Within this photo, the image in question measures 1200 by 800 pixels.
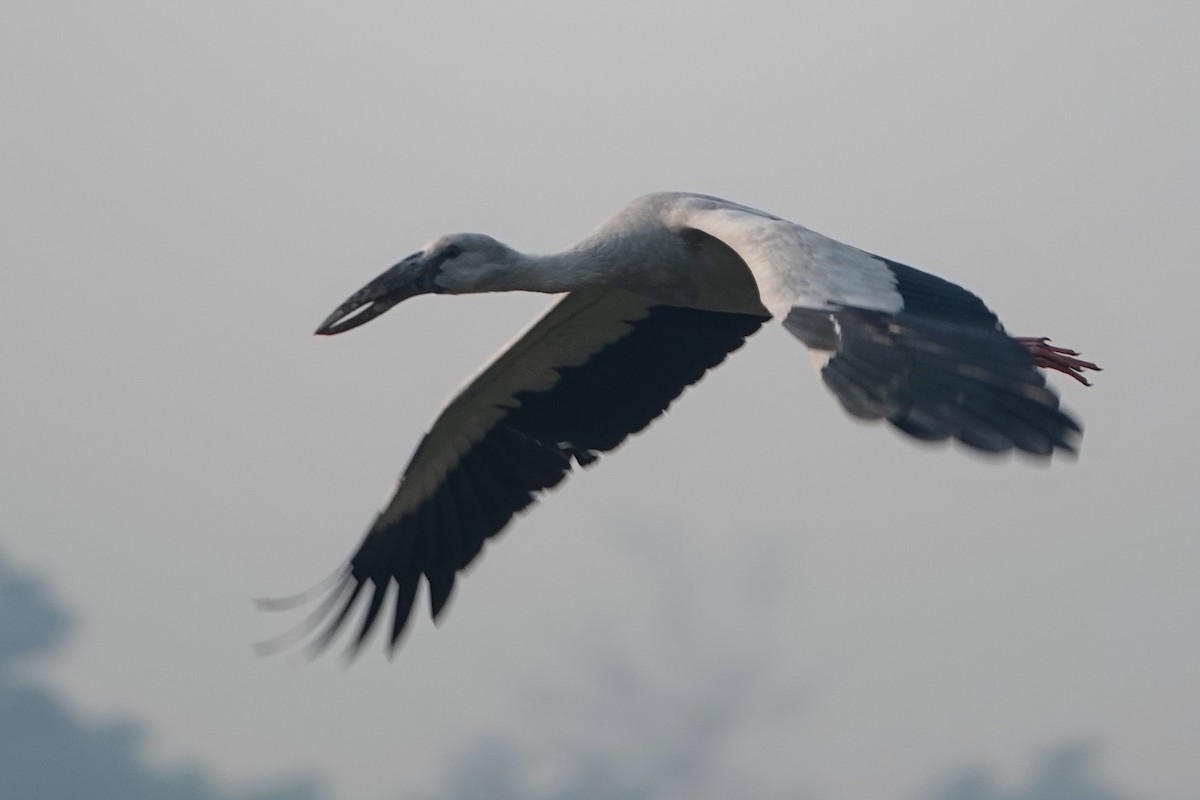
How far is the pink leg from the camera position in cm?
995

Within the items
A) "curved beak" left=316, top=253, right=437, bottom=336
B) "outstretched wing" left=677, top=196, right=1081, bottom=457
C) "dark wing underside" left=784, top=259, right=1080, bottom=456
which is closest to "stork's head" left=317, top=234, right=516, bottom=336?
"curved beak" left=316, top=253, right=437, bottom=336

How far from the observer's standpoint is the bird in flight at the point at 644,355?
698 cm

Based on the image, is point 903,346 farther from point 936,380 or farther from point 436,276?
point 436,276

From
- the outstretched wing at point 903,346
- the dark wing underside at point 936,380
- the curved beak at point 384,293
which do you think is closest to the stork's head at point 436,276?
the curved beak at point 384,293

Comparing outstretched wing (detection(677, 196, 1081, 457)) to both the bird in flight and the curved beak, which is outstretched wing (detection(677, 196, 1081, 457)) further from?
the curved beak

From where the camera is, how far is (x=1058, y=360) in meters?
9.98

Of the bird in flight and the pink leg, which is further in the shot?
the pink leg

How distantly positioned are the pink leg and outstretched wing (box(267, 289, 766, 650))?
1.33m

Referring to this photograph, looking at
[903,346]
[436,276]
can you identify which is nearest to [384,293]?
[436,276]

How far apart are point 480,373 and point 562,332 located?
0.47 metres

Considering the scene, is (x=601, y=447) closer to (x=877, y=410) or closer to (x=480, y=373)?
(x=480, y=373)

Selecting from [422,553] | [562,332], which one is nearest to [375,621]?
[422,553]

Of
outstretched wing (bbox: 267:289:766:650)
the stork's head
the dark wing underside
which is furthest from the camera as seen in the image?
outstretched wing (bbox: 267:289:766:650)

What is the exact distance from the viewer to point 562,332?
10516mm
